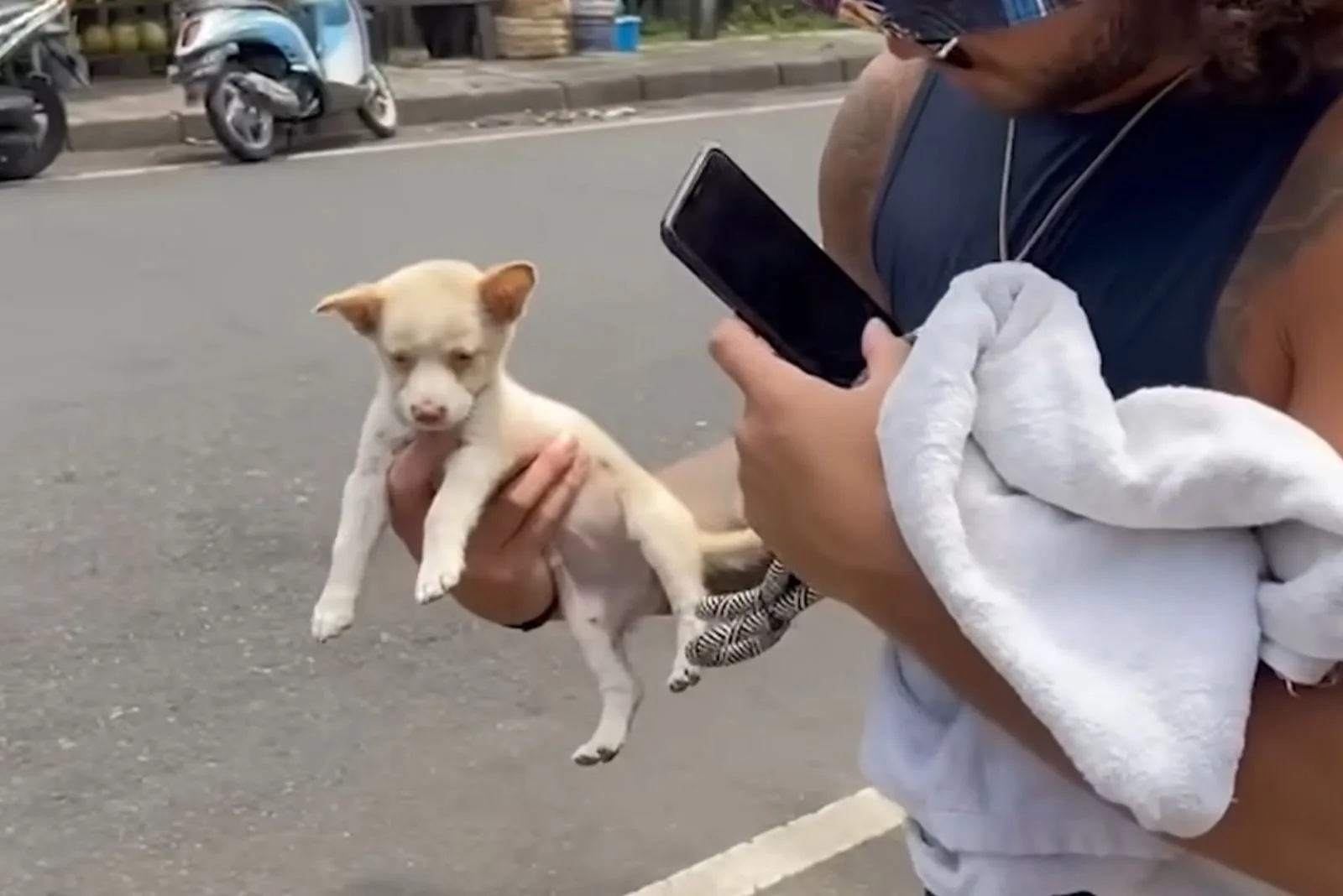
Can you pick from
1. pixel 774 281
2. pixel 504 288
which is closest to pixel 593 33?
pixel 504 288

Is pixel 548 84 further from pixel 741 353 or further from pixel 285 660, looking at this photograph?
pixel 741 353

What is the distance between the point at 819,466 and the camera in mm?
1180

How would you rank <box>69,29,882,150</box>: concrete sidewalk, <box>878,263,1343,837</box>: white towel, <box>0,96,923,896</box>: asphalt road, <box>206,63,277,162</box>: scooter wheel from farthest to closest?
1. <box>69,29,882,150</box>: concrete sidewalk
2. <box>206,63,277,162</box>: scooter wheel
3. <box>0,96,923,896</box>: asphalt road
4. <box>878,263,1343,837</box>: white towel

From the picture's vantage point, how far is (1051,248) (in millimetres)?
1254

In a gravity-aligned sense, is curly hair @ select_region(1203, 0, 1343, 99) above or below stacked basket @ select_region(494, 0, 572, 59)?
above

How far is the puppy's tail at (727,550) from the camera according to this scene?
1.75 m

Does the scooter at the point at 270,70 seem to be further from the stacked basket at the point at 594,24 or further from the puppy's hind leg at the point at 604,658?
the puppy's hind leg at the point at 604,658

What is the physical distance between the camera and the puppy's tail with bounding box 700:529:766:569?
1.75 m

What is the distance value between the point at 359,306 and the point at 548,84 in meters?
9.12

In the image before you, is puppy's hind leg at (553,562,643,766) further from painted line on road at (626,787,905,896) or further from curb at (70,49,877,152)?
curb at (70,49,877,152)

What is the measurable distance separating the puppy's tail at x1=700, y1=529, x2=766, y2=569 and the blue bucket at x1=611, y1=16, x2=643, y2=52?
35.8ft

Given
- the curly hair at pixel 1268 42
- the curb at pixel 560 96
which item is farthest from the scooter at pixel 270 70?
the curly hair at pixel 1268 42

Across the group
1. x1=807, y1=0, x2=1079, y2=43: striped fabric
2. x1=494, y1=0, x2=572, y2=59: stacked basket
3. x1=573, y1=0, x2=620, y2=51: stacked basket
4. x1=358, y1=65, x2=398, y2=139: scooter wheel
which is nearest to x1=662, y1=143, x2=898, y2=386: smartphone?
x1=807, y1=0, x2=1079, y2=43: striped fabric

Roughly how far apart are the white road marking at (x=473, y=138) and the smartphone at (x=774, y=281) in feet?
22.9
